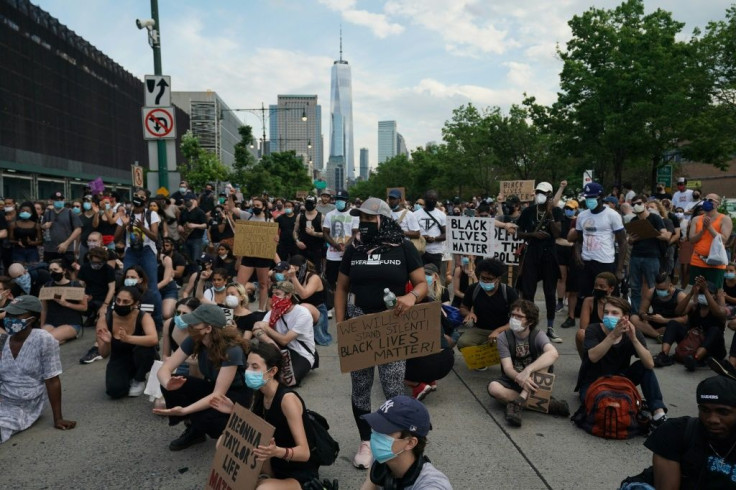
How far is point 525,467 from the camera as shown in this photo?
433 centimetres

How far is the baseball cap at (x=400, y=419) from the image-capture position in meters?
2.86

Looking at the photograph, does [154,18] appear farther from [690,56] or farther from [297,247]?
[690,56]

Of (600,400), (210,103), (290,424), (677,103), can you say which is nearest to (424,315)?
(290,424)

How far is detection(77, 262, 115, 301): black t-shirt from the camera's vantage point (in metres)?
8.07

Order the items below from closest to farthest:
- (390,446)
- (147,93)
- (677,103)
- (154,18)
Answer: (390,446) < (147,93) < (154,18) < (677,103)

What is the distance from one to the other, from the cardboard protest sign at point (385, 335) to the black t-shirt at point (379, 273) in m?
0.18

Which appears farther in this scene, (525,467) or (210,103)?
(210,103)

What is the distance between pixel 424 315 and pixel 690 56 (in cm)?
2557

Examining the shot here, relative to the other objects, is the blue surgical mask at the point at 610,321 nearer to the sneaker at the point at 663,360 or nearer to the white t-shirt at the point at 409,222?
the sneaker at the point at 663,360

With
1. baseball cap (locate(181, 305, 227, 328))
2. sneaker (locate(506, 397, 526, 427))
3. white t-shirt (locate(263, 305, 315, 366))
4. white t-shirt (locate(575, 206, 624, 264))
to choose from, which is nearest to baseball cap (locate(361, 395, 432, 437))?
baseball cap (locate(181, 305, 227, 328))

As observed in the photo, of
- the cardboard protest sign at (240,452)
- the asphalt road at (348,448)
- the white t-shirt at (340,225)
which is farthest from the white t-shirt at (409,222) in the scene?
the cardboard protest sign at (240,452)

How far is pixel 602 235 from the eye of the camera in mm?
7660

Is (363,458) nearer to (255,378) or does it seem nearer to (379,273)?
(255,378)

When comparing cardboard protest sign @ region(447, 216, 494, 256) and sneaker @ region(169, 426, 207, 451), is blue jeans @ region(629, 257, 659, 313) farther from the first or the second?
sneaker @ region(169, 426, 207, 451)
